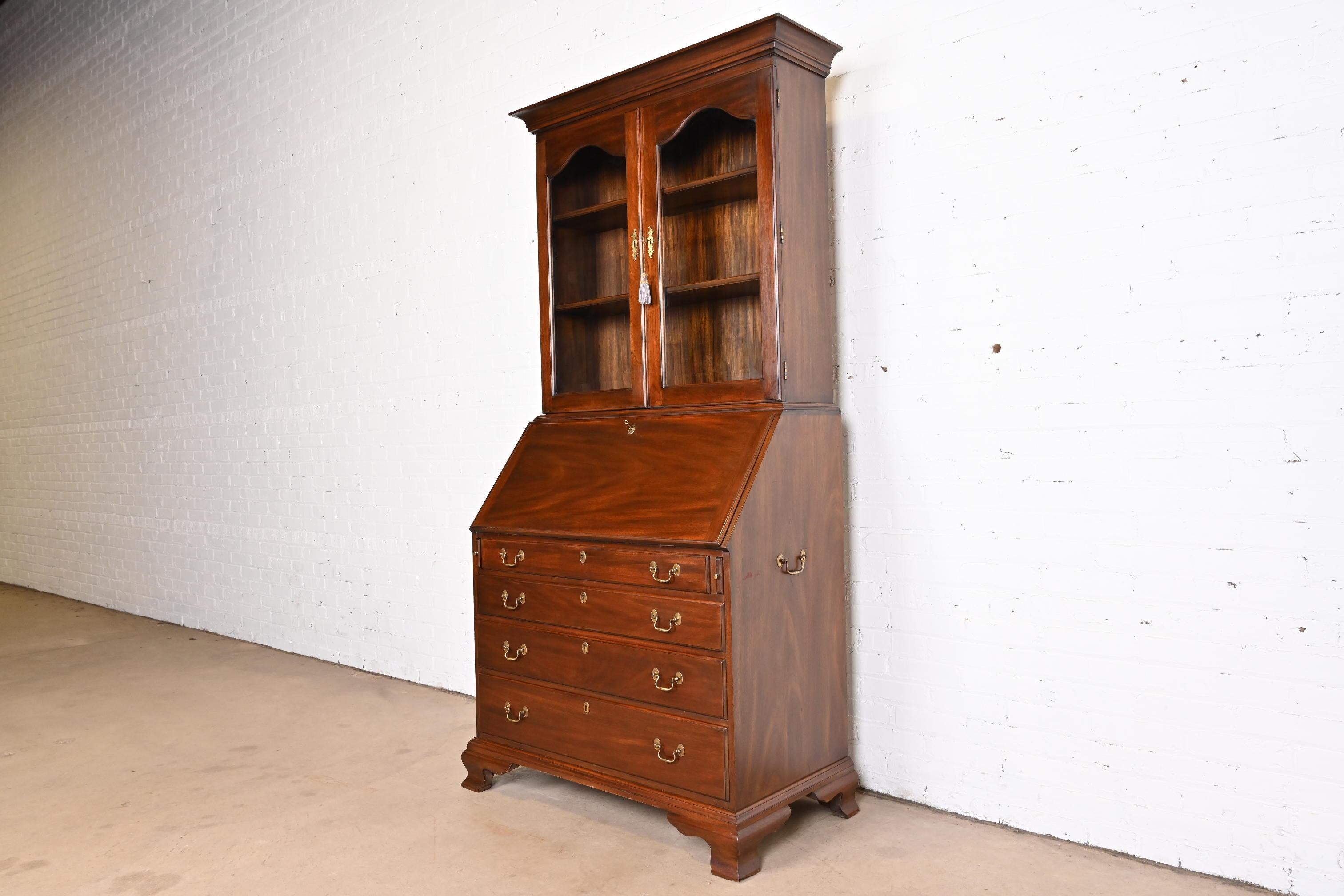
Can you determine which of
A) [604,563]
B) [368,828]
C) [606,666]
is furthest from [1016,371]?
[368,828]

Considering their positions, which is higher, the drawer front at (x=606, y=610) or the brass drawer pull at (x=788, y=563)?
the brass drawer pull at (x=788, y=563)

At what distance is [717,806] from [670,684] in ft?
1.06

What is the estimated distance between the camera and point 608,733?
2.77 m

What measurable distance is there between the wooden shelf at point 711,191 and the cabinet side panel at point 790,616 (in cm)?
70

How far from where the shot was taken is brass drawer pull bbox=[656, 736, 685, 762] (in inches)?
101

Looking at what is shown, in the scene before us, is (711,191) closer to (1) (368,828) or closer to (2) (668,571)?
(2) (668,571)

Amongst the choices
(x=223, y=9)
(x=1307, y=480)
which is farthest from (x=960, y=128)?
(x=223, y=9)

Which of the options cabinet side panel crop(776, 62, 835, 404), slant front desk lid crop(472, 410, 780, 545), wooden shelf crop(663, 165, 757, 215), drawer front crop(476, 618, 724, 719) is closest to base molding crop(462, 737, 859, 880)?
drawer front crop(476, 618, 724, 719)

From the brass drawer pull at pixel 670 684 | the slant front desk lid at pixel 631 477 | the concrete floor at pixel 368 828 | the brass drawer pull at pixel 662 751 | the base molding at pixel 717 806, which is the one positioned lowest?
the concrete floor at pixel 368 828

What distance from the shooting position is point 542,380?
330 centimetres

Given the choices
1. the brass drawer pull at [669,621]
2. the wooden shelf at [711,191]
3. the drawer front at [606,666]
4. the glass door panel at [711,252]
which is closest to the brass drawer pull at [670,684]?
the drawer front at [606,666]

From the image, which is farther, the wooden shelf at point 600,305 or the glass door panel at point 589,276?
the glass door panel at point 589,276

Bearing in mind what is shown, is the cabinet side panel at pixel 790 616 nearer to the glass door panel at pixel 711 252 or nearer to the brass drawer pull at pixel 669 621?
the brass drawer pull at pixel 669 621

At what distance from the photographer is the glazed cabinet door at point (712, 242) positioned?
270 centimetres
